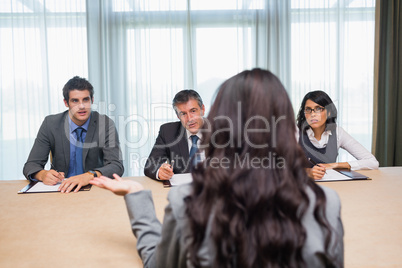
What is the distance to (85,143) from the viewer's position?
8.45ft

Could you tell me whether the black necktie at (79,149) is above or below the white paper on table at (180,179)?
above

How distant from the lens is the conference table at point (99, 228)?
1.11 m

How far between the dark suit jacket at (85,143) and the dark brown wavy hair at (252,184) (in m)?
1.73

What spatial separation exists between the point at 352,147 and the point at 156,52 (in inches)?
102

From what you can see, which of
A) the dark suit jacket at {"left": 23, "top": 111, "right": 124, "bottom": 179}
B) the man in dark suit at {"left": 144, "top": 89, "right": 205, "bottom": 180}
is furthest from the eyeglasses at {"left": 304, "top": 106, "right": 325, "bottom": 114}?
the dark suit jacket at {"left": 23, "top": 111, "right": 124, "bottom": 179}

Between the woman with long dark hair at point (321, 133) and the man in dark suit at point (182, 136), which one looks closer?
the man in dark suit at point (182, 136)

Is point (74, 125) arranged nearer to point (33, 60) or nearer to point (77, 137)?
point (77, 137)

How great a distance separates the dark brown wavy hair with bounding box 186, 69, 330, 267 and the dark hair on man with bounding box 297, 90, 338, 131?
6.43ft

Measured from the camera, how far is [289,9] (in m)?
4.18

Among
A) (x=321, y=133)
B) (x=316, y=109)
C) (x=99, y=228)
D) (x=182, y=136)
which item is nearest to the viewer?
(x=99, y=228)

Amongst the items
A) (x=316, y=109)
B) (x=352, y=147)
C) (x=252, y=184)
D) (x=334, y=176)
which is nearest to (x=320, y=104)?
(x=316, y=109)

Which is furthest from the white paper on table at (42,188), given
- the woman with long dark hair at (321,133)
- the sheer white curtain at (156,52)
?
the sheer white curtain at (156,52)

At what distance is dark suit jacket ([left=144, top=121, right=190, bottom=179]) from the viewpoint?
8.20 ft

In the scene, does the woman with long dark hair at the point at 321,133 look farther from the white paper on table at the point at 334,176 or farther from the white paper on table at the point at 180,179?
the white paper on table at the point at 180,179
